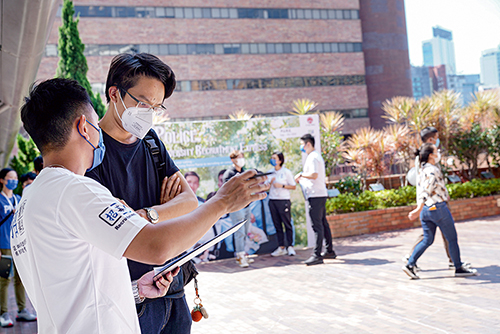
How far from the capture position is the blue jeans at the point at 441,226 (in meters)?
5.89

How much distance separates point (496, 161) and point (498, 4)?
872 cm

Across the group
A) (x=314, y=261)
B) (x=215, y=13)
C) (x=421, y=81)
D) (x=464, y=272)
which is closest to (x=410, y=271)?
(x=464, y=272)

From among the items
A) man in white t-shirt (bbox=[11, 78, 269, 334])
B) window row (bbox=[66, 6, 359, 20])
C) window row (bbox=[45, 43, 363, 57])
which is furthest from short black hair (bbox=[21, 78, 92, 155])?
window row (bbox=[66, 6, 359, 20])

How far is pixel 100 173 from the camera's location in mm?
1798

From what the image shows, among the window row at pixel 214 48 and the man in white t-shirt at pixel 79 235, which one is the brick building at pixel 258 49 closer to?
the window row at pixel 214 48

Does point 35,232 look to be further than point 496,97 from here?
No

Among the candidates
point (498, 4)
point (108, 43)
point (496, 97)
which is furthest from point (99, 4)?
point (498, 4)

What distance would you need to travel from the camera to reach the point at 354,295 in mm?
5598

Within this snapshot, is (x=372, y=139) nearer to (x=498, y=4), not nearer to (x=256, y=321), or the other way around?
(x=498, y=4)

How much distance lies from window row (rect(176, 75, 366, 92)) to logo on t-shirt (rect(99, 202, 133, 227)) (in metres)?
32.6

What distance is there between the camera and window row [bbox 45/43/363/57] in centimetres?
3216

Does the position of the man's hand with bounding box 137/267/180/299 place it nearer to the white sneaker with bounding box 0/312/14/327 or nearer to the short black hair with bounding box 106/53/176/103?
the short black hair with bounding box 106/53/176/103

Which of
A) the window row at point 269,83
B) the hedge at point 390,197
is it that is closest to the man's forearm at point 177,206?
the hedge at point 390,197

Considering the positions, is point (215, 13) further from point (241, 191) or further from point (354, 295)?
point (241, 191)
